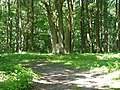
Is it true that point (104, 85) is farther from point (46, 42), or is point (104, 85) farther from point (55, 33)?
point (46, 42)

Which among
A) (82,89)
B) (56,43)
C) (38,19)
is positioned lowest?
(82,89)

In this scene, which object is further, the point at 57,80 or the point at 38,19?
the point at 38,19

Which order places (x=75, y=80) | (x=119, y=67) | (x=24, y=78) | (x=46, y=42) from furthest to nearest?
(x=46, y=42) → (x=119, y=67) → (x=75, y=80) → (x=24, y=78)

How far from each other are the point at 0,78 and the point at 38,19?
118ft

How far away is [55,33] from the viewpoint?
25.7 metres

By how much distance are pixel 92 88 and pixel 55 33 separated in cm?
1562

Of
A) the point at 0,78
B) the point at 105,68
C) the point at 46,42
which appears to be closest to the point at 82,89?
the point at 0,78

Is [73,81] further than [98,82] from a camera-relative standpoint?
Yes

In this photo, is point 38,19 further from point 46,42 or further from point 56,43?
point 56,43

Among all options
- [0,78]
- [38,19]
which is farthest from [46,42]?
[0,78]

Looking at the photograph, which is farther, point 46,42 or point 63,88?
point 46,42

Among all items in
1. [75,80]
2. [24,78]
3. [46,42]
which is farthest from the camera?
[46,42]

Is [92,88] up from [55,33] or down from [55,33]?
down

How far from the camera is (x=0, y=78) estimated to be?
11281 millimetres
